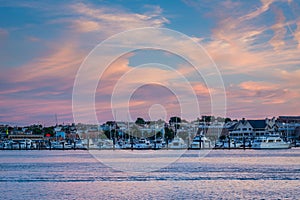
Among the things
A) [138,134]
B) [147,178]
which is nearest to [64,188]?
[147,178]

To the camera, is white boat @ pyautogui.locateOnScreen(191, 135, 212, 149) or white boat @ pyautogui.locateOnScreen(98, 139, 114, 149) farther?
white boat @ pyautogui.locateOnScreen(98, 139, 114, 149)

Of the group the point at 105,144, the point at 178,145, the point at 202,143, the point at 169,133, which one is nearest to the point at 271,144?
the point at 202,143

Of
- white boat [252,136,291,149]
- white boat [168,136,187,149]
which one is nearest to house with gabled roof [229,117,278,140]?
white boat [168,136,187,149]

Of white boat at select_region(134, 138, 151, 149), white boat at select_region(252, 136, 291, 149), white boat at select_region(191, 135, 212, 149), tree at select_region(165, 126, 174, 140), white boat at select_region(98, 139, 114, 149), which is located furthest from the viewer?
tree at select_region(165, 126, 174, 140)

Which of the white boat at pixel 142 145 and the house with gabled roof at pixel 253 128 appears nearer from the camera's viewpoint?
the white boat at pixel 142 145

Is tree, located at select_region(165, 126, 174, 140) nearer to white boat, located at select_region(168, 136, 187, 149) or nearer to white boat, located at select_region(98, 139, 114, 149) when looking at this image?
white boat, located at select_region(98, 139, 114, 149)

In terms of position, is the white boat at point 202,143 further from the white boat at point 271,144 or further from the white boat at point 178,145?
the white boat at point 271,144

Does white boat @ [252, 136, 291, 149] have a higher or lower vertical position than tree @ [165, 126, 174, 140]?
lower

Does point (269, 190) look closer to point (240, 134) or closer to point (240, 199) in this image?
point (240, 199)

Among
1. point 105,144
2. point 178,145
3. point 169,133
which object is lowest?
point 178,145

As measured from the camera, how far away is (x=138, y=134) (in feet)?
616

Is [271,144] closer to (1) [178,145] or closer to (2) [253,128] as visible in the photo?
(1) [178,145]

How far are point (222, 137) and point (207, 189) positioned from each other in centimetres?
14940

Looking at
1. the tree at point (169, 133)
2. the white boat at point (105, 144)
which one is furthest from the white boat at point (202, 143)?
the tree at point (169, 133)
